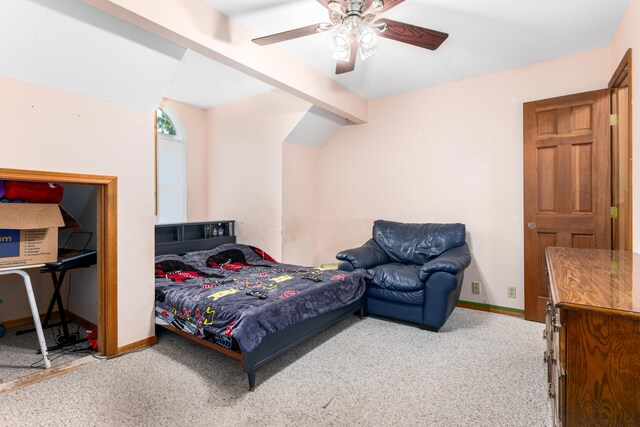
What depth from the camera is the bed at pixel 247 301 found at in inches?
82.4

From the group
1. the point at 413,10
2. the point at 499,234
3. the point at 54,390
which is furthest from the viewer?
the point at 499,234

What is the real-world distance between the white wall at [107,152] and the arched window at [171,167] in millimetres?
1975

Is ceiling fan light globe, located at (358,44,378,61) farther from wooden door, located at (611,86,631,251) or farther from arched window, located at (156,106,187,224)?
arched window, located at (156,106,187,224)

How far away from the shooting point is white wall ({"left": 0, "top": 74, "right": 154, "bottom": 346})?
2.05m

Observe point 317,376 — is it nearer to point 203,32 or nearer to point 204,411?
point 204,411

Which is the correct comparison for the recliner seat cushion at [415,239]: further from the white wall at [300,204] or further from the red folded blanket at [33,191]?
the red folded blanket at [33,191]

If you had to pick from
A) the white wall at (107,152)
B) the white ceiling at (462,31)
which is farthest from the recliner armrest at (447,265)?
the white wall at (107,152)

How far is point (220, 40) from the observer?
2.34 meters

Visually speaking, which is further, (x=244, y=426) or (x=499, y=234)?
(x=499, y=234)

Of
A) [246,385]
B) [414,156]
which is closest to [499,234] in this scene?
[414,156]

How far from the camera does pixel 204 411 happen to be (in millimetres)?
1825

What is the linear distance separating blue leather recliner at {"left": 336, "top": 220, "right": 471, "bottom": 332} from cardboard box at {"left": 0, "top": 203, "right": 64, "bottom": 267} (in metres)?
2.55

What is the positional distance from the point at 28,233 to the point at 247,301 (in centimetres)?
175

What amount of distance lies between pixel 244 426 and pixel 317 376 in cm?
63
